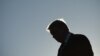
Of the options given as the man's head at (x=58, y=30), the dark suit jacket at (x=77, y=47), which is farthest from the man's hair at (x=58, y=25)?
the dark suit jacket at (x=77, y=47)

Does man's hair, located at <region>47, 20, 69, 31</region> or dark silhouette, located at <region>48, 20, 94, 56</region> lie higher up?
man's hair, located at <region>47, 20, 69, 31</region>

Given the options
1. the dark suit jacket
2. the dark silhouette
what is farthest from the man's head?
the dark suit jacket

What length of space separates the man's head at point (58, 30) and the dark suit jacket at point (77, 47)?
0.11 m

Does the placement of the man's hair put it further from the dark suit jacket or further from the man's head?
the dark suit jacket

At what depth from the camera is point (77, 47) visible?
3.41 metres

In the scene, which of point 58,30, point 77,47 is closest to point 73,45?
point 77,47

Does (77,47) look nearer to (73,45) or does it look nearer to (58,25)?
(73,45)

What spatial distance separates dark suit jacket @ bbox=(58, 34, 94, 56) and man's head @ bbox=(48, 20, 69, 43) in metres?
0.11

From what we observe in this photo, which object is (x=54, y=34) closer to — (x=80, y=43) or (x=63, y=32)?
(x=63, y=32)

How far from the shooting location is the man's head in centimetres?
354

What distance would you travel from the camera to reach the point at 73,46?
3.41 m

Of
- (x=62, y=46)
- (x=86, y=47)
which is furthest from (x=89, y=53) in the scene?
(x=62, y=46)

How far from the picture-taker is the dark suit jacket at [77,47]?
3.40 metres

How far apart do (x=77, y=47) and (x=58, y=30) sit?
312 millimetres
